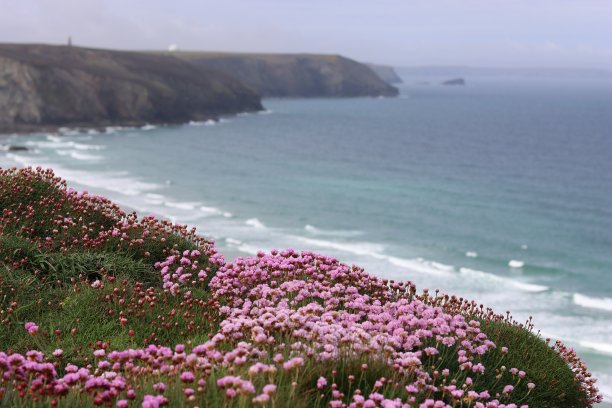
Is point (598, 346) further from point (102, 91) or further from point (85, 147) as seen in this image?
point (102, 91)

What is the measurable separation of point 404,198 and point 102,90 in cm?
7527

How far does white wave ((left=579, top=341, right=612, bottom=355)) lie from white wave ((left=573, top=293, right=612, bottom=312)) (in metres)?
7.22

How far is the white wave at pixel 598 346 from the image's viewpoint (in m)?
32.9

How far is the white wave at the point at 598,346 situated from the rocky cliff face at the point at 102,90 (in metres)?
92.0

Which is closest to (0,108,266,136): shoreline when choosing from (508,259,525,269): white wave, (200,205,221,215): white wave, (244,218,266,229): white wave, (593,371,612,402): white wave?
Result: (200,205,221,215): white wave

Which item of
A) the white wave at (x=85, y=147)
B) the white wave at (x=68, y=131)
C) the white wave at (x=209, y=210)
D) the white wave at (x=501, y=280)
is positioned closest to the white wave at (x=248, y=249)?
the white wave at (x=209, y=210)

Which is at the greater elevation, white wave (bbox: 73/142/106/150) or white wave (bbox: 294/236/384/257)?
white wave (bbox: 73/142/106/150)

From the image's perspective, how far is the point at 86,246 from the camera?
434 inches

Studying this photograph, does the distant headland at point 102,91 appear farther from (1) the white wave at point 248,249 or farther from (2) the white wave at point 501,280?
(2) the white wave at point 501,280

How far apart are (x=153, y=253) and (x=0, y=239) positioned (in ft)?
7.69

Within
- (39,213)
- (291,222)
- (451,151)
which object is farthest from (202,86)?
(39,213)

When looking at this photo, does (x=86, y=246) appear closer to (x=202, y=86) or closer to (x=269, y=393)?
(x=269, y=393)

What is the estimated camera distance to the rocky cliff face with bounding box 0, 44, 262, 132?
112812 millimetres

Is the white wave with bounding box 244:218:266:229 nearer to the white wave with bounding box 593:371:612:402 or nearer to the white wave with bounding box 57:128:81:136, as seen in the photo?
the white wave with bounding box 593:371:612:402
